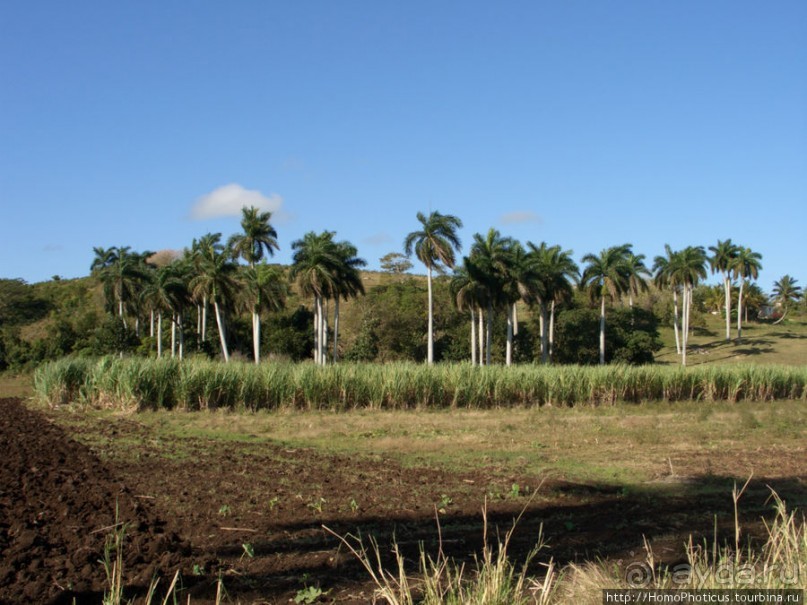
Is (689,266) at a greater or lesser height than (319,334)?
greater

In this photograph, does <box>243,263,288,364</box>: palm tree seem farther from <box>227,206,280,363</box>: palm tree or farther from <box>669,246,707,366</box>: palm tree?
<box>669,246,707,366</box>: palm tree

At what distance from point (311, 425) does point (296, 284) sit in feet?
107

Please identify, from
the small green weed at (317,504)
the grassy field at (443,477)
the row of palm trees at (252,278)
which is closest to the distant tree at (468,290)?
the row of palm trees at (252,278)

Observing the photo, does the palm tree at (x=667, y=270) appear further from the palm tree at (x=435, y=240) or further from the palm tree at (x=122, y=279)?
the palm tree at (x=122, y=279)

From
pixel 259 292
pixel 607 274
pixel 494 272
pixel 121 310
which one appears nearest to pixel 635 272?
pixel 607 274

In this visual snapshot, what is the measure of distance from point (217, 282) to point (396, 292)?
73.9ft

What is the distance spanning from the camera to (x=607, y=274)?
6481 cm

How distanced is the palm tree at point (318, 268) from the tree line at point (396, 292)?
0.32ft

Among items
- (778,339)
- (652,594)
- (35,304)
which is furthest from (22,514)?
(778,339)

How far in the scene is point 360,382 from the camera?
27.6 meters

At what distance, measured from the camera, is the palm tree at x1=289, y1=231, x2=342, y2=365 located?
52.7 metres

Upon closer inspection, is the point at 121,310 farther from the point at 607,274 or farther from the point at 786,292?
the point at 786,292

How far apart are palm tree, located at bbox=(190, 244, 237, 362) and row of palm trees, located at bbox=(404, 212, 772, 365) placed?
14.8 meters

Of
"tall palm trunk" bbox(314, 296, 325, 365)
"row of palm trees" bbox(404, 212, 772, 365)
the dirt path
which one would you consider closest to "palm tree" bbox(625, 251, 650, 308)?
"row of palm trees" bbox(404, 212, 772, 365)
